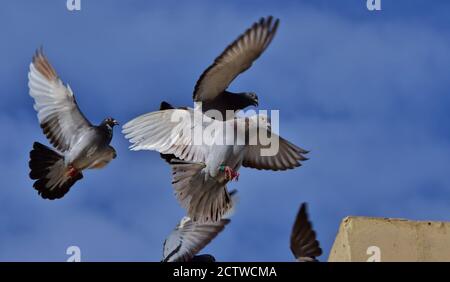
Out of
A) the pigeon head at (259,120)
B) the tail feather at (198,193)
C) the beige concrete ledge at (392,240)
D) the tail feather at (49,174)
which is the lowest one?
the beige concrete ledge at (392,240)

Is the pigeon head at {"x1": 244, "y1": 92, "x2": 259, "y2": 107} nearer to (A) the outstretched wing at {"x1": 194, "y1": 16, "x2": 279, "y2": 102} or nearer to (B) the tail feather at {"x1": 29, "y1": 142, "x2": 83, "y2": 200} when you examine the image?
(A) the outstretched wing at {"x1": 194, "y1": 16, "x2": 279, "y2": 102}

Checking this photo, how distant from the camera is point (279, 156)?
17453 millimetres

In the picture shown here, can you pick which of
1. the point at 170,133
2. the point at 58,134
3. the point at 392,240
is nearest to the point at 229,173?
the point at 170,133

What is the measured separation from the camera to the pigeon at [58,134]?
19.1m

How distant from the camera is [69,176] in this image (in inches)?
755

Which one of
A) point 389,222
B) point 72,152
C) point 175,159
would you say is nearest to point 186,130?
point 175,159

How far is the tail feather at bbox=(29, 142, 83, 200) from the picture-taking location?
19.2 meters

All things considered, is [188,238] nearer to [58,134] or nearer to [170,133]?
[170,133]

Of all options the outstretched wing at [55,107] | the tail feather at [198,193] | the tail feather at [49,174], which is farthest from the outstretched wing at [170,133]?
the tail feather at [49,174]

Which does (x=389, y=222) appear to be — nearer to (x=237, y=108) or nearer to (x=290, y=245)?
(x=290, y=245)

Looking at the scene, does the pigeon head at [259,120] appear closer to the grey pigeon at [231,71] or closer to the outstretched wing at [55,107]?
the grey pigeon at [231,71]

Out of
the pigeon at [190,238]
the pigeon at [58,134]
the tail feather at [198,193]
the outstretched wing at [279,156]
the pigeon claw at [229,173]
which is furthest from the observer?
the pigeon at [58,134]

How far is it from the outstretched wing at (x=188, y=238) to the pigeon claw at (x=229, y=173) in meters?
1.04

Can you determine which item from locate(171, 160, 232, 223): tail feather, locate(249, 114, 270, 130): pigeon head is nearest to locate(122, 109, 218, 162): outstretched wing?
locate(171, 160, 232, 223): tail feather
